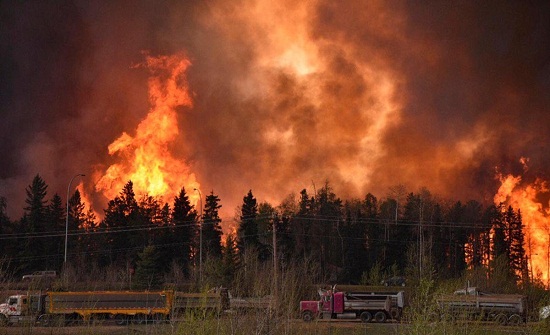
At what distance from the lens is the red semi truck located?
175 ft

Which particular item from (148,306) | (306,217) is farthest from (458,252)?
(148,306)

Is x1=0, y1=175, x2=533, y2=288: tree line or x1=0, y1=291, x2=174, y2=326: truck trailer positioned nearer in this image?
x1=0, y1=291, x2=174, y2=326: truck trailer

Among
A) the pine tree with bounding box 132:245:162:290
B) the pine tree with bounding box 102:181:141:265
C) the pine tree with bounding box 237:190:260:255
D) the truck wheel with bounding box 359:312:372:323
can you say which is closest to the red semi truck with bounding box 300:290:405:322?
the truck wheel with bounding box 359:312:372:323

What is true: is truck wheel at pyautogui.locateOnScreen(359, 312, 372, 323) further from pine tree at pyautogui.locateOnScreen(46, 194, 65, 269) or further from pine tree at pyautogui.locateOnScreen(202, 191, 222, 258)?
pine tree at pyautogui.locateOnScreen(46, 194, 65, 269)

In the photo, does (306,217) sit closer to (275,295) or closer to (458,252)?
(458,252)

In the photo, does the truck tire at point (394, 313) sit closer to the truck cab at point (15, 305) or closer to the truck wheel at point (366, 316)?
the truck wheel at point (366, 316)

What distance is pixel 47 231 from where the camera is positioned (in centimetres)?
9394

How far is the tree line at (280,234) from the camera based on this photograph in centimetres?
9012

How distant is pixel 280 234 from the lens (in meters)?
96.4

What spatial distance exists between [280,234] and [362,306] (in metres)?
43.2

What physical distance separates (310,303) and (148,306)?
13.4m

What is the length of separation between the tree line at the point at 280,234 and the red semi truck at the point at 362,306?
96.2 feet

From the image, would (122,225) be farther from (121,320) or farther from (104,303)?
(121,320)

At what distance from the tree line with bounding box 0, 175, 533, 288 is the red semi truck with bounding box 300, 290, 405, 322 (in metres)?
29.3
